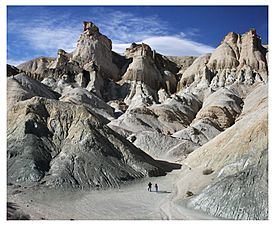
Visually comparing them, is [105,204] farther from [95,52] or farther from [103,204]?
[95,52]

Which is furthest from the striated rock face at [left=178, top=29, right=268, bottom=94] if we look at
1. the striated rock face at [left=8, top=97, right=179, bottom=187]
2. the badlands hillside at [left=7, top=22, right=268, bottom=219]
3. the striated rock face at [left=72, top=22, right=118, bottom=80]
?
the striated rock face at [left=8, top=97, right=179, bottom=187]

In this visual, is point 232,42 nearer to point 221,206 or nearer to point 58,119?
point 58,119

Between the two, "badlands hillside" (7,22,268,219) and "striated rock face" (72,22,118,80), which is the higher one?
"striated rock face" (72,22,118,80)

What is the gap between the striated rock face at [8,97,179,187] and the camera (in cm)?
2822

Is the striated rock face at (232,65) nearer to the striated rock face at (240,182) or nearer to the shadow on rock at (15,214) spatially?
the striated rock face at (240,182)

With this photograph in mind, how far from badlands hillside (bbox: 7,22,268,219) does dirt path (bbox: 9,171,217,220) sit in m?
0.66

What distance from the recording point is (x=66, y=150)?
103ft

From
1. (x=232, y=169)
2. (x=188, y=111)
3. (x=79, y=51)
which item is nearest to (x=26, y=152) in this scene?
(x=232, y=169)

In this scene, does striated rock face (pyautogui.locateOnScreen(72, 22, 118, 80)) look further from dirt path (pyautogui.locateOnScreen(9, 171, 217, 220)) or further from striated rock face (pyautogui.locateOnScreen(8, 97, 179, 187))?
dirt path (pyautogui.locateOnScreen(9, 171, 217, 220))

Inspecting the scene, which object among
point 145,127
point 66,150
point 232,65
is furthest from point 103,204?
point 232,65

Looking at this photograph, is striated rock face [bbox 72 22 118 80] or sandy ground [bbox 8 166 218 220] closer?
sandy ground [bbox 8 166 218 220]

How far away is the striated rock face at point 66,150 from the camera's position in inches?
1111

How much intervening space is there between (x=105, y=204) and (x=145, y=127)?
4038 cm
